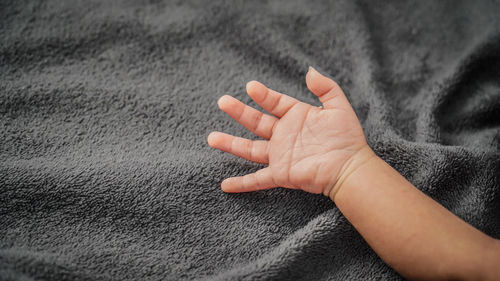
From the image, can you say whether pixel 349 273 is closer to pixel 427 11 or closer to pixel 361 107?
pixel 361 107

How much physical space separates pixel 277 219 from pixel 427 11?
682 millimetres

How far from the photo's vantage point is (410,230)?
1.77 feet

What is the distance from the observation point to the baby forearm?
518mm

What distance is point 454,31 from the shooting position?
33.1 inches

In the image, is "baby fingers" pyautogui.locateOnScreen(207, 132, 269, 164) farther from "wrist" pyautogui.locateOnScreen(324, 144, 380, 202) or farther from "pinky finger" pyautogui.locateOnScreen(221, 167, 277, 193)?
"wrist" pyautogui.locateOnScreen(324, 144, 380, 202)

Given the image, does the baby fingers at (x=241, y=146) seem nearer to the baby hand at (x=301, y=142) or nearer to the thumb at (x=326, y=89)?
the baby hand at (x=301, y=142)

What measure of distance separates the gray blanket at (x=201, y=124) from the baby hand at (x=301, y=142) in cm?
4

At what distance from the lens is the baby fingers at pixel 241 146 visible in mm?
634

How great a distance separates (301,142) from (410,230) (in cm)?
24

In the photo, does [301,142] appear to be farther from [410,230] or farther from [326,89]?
[410,230]

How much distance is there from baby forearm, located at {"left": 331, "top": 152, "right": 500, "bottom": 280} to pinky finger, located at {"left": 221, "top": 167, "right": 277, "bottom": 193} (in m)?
0.12

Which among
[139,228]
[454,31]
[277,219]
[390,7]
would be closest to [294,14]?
[390,7]

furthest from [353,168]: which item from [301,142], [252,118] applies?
[252,118]

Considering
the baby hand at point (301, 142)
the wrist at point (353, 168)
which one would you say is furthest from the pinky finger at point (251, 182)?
the wrist at point (353, 168)
